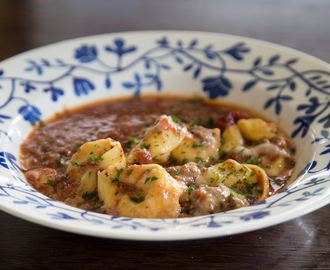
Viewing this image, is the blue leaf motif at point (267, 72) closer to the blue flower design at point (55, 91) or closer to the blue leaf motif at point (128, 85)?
the blue leaf motif at point (128, 85)

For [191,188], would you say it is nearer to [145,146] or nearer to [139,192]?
[139,192]

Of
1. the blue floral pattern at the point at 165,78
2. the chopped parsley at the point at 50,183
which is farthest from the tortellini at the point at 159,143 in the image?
the blue floral pattern at the point at 165,78

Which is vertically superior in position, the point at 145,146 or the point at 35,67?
the point at 35,67

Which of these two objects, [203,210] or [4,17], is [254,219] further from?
[4,17]

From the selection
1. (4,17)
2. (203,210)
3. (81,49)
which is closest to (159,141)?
(203,210)

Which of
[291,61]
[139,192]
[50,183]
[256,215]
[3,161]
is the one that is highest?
[291,61]

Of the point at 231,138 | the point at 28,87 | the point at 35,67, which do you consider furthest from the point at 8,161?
the point at 231,138

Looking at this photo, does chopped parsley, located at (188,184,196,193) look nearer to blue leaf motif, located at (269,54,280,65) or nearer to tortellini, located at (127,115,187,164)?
tortellini, located at (127,115,187,164)
